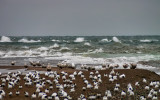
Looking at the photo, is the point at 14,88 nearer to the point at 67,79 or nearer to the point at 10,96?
the point at 10,96

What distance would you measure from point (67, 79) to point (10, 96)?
13.6ft

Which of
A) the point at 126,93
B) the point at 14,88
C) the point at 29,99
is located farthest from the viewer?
the point at 14,88

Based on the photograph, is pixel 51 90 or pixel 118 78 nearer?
pixel 51 90

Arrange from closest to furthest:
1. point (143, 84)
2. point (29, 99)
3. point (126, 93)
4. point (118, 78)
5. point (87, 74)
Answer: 1. point (29, 99)
2. point (126, 93)
3. point (143, 84)
4. point (118, 78)
5. point (87, 74)

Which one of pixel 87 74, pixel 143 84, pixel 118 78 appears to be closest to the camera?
pixel 143 84

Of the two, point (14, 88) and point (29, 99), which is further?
point (14, 88)

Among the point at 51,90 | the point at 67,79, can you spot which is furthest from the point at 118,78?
the point at 51,90

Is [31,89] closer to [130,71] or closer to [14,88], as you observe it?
[14,88]

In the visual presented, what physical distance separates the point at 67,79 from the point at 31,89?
2.67 meters

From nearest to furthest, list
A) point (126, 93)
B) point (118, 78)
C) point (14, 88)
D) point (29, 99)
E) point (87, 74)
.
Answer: point (29, 99)
point (126, 93)
point (14, 88)
point (118, 78)
point (87, 74)

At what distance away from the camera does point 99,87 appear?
42.6 feet

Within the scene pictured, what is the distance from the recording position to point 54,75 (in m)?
→ 15.2

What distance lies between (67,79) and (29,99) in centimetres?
401

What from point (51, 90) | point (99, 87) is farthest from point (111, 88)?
point (51, 90)
